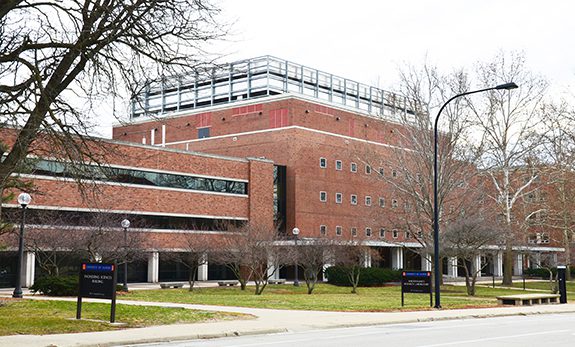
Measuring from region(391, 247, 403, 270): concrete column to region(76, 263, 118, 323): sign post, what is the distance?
2324 inches

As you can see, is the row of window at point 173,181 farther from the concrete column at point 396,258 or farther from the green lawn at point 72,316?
the green lawn at point 72,316

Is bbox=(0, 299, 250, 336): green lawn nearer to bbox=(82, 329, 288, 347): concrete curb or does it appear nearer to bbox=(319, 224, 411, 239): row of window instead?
bbox=(82, 329, 288, 347): concrete curb

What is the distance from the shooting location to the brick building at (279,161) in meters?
57.8

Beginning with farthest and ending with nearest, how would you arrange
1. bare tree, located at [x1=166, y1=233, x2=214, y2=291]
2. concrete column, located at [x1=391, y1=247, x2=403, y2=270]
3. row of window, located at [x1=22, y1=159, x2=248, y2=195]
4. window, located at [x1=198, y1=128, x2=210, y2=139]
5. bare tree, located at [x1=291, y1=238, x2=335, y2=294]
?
1. window, located at [x1=198, y1=128, x2=210, y2=139]
2. concrete column, located at [x1=391, y1=247, x2=403, y2=270]
3. row of window, located at [x1=22, y1=159, x2=248, y2=195]
4. bare tree, located at [x1=166, y1=233, x2=214, y2=291]
5. bare tree, located at [x1=291, y1=238, x2=335, y2=294]

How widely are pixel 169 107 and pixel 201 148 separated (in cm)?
1292

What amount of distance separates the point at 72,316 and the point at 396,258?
59562 mm

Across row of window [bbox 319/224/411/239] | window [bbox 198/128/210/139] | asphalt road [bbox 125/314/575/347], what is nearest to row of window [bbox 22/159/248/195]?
row of window [bbox 319/224/411/239]

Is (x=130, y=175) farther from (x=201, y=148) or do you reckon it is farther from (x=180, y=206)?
(x=201, y=148)

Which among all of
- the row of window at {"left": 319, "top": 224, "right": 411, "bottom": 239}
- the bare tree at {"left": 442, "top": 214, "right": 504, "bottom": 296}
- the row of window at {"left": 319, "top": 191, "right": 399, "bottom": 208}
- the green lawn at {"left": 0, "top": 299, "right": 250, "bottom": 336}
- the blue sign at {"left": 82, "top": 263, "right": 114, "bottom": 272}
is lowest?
the green lawn at {"left": 0, "top": 299, "right": 250, "bottom": 336}

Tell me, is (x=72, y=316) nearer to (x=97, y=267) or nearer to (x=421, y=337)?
(x=97, y=267)

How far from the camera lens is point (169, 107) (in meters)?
88.2

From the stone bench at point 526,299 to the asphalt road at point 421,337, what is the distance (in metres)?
11.5

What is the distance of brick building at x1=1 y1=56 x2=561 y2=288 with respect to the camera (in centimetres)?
5775

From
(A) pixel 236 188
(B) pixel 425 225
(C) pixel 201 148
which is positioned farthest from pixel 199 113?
(B) pixel 425 225
